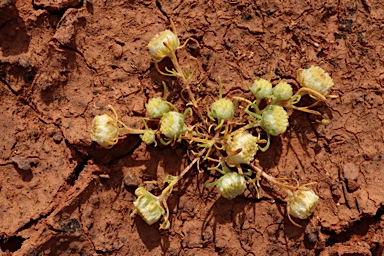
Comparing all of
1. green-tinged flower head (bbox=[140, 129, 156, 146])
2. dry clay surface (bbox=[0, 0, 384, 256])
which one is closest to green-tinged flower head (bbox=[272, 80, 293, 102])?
dry clay surface (bbox=[0, 0, 384, 256])

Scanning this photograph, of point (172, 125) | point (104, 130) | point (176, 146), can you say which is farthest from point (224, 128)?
point (104, 130)

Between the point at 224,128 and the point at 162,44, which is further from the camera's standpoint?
the point at 224,128

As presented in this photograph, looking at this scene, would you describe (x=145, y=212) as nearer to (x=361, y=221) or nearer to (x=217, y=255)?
(x=217, y=255)

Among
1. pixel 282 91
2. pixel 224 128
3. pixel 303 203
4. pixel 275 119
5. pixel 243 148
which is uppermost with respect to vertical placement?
pixel 282 91

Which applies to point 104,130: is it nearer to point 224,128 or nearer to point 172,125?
point 172,125

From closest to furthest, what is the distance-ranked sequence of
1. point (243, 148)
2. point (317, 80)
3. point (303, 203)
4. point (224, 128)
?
point (243, 148)
point (303, 203)
point (317, 80)
point (224, 128)

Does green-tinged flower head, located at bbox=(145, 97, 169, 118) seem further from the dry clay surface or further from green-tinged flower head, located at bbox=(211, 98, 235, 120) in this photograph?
green-tinged flower head, located at bbox=(211, 98, 235, 120)
